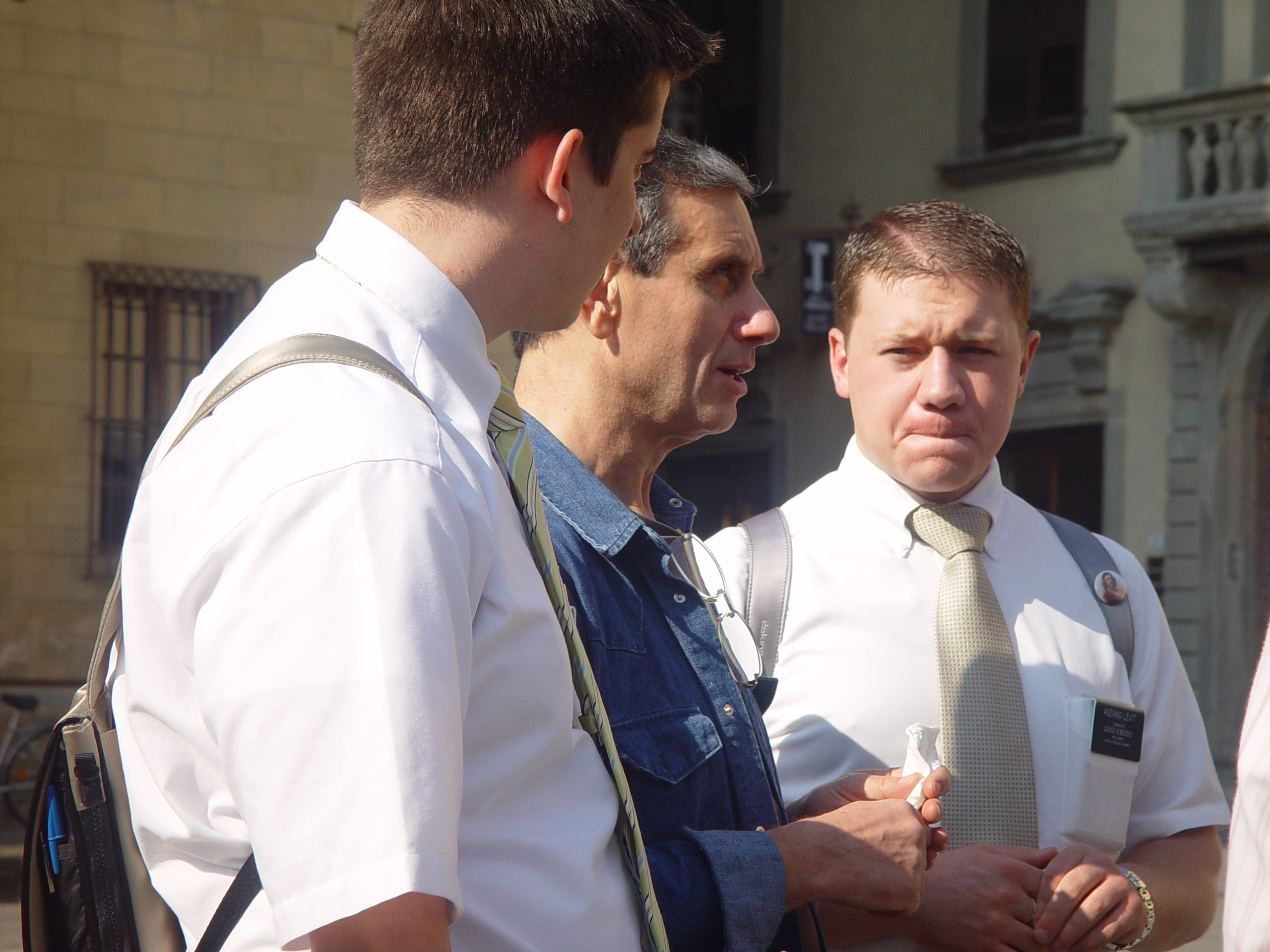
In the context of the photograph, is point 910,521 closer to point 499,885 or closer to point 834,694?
point 834,694

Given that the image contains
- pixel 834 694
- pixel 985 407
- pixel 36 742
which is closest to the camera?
pixel 834 694

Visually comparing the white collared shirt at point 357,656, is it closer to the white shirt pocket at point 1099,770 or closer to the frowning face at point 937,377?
the white shirt pocket at point 1099,770

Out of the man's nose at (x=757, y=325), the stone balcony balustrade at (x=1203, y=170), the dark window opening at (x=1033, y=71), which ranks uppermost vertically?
the dark window opening at (x=1033, y=71)

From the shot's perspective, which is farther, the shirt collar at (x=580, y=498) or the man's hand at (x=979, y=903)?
the man's hand at (x=979, y=903)

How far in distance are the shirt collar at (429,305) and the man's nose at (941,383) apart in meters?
1.28

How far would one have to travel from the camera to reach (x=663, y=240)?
2.26 metres

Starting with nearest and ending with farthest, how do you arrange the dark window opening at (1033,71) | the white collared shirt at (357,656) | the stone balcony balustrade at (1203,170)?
the white collared shirt at (357,656) < the stone balcony balustrade at (1203,170) < the dark window opening at (1033,71)

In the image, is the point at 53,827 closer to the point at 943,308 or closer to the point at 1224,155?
the point at 943,308

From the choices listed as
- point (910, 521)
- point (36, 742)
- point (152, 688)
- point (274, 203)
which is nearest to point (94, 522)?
point (36, 742)

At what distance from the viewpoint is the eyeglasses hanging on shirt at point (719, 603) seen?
74.2 inches

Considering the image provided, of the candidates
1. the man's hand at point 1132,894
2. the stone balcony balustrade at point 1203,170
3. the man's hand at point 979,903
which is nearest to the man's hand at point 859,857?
the man's hand at point 979,903

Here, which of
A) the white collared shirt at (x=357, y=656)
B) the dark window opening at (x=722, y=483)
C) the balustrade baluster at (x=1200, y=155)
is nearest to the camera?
the white collared shirt at (x=357, y=656)

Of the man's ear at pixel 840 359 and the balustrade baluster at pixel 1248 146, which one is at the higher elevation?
the balustrade baluster at pixel 1248 146

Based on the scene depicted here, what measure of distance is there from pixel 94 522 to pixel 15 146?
2.40m
